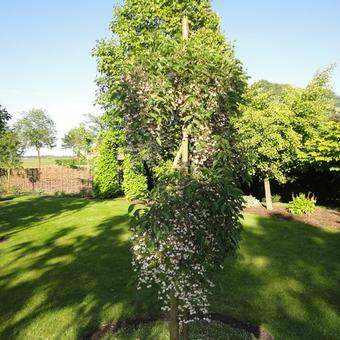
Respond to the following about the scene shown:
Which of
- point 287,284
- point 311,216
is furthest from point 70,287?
point 311,216

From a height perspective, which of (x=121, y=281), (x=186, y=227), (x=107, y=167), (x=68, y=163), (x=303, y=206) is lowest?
(x=121, y=281)

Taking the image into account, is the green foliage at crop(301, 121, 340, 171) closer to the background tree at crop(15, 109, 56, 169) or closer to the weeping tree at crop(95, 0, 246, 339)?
the weeping tree at crop(95, 0, 246, 339)

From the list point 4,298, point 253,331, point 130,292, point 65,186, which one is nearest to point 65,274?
point 4,298

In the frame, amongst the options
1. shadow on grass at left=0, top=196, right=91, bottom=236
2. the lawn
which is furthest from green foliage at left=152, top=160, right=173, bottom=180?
shadow on grass at left=0, top=196, right=91, bottom=236

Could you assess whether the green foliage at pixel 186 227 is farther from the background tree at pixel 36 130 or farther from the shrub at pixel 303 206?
the background tree at pixel 36 130

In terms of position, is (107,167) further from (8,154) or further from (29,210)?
(8,154)

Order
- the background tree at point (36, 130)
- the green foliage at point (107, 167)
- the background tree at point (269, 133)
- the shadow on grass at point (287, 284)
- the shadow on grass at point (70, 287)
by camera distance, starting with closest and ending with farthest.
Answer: the shadow on grass at point (287, 284)
the shadow on grass at point (70, 287)
the background tree at point (269, 133)
the green foliage at point (107, 167)
the background tree at point (36, 130)

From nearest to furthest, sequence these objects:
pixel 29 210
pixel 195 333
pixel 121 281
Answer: pixel 195 333 < pixel 121 281 < pixel 29 210

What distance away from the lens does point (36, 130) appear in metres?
71.1

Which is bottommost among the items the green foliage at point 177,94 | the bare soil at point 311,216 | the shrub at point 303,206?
the bare soil at point 311,216

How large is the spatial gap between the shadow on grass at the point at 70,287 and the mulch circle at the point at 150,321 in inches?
11.4

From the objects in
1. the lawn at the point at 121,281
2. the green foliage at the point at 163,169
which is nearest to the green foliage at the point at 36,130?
the lawn at the point at 121,281

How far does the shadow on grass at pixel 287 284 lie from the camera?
8.03 meters

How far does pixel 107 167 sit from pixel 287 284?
61.4 ft
